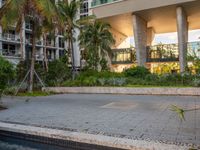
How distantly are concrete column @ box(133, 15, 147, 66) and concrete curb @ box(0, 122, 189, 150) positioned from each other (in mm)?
26888

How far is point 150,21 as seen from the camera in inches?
1471

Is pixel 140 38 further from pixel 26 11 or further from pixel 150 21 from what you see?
pixel 26 11

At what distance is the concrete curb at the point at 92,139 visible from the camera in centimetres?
604

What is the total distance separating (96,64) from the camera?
105 ft

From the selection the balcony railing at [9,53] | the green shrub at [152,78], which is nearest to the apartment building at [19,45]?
the balcony railing at [9,53]

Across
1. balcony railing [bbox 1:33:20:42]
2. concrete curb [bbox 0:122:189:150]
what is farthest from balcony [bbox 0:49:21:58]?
concrete curb [bbox 0:122:189:150]

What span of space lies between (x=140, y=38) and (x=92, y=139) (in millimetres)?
29125

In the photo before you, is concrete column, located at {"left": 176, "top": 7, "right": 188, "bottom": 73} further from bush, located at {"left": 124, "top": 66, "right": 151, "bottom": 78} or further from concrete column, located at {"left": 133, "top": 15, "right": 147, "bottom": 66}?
bush, located at {"left": 124, "top": 66, "right": 151, "bottom": 78}

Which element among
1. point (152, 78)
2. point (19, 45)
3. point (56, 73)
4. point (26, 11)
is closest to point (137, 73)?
point (152, 78)

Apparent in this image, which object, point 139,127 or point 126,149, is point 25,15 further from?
point 126,149

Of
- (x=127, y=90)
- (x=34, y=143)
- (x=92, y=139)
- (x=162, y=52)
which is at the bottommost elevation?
(x=34, y=143)

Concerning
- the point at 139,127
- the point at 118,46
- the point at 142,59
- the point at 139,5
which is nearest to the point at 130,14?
the point at 139,5

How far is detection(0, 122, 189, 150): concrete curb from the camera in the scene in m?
6.04

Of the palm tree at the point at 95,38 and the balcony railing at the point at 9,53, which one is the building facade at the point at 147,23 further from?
the balcony railing at the point at 9,53
